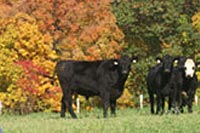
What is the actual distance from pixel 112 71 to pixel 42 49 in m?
14.1

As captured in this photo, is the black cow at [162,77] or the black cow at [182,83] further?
the black cow at [162,77]

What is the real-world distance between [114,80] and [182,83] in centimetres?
240

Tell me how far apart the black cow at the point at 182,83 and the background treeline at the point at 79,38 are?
1274 centimetres

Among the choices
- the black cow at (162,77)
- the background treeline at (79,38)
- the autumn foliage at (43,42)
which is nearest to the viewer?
the black cow at (162,77)

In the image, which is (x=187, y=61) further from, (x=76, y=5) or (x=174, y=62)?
(x=76, y=5)

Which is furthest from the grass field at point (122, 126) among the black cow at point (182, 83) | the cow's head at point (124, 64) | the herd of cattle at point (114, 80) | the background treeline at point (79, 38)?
the background treeline at point (79, 38)

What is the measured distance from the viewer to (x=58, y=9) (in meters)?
40.6

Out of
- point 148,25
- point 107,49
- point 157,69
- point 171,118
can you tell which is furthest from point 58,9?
point 171,118

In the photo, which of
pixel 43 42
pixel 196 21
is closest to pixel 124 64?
pixel 43 42

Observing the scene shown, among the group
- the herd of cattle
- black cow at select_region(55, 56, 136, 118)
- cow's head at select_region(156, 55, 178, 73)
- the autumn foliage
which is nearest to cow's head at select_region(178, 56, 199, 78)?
the herd of cattle

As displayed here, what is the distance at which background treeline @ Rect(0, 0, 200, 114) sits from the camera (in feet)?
125

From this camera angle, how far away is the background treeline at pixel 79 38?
125ft

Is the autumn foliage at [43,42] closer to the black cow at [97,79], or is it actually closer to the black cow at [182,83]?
the black cow at [97,79]

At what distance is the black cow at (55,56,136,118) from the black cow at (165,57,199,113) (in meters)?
1.59
